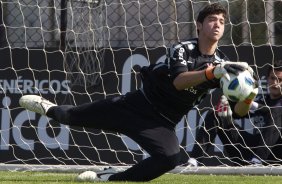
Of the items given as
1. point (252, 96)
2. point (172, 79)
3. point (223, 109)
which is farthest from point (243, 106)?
point (223, 109)

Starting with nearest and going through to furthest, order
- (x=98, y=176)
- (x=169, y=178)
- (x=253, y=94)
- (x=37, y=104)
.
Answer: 1. (x=253, y=94)
2. (x=98, y=176)
3. (x=37, y=104)
4. (x=169, y=178)

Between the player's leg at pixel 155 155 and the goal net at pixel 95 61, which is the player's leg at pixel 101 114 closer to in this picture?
the player's leg at pixel 155 155

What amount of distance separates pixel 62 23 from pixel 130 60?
0.82 meters

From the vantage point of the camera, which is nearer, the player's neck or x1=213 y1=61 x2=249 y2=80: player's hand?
x1=213 y1=61 x2=249 y2=80: player's hand

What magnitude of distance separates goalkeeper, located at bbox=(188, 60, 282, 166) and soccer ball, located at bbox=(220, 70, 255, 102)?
240 cm

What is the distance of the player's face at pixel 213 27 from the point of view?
6.68m

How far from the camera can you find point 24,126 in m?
8.90

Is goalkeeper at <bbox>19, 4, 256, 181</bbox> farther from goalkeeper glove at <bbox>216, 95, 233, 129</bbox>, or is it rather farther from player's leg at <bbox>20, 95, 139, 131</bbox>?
goalkeeper glove at <bbox>216, 95, 233, 129</bbox>

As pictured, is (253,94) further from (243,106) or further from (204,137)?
(204,137)

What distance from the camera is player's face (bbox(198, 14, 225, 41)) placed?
263 inches

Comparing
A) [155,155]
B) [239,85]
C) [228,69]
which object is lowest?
[155,155]

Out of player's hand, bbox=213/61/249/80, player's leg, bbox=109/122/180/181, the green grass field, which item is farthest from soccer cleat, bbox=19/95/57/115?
player's hand, bbox=213/61/249/80

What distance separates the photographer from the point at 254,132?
27.8 ft

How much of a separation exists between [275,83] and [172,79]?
207cm
